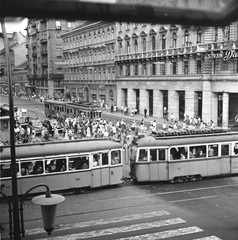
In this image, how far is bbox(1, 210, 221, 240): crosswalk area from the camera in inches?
471

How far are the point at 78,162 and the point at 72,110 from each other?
26688 millimetres

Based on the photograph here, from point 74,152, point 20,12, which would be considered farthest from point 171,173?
point 20,12

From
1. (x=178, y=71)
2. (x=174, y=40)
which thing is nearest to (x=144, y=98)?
(x=178, y=71)

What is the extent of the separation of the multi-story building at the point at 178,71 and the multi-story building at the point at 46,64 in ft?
96.1

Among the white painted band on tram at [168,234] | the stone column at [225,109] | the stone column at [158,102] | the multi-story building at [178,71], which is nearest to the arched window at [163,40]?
the multi-story building at [178,71]

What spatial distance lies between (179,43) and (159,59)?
4157 millimetres

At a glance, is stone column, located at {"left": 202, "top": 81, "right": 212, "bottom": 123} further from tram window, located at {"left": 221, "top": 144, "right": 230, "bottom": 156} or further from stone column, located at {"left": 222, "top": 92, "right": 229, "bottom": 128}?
tram window, located at {"left": 221, "top": 144, "right": 230, "bottom": 156}

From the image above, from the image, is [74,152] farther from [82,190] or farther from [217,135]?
[217,135]

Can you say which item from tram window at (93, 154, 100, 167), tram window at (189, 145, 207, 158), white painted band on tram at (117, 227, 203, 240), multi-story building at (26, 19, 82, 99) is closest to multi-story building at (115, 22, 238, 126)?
tram window at (189, 145, 207, 158)

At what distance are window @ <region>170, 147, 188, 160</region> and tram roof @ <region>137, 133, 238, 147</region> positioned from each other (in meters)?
0.26

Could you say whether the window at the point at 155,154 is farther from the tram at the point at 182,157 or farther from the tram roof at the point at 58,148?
the tram roof at the point at 58,148

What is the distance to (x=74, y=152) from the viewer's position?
17.5 meters

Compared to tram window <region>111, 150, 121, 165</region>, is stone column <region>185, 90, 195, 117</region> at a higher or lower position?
higher

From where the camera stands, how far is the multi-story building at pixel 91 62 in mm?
58219
